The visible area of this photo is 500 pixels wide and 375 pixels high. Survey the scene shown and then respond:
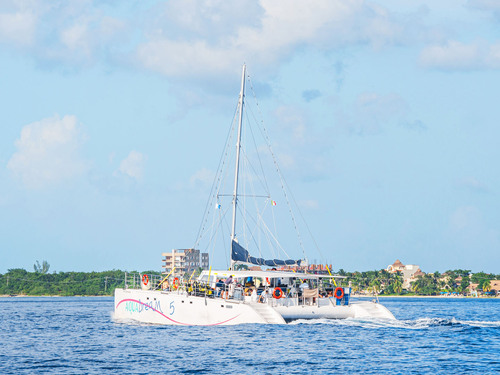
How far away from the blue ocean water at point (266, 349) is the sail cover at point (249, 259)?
6.19 meters

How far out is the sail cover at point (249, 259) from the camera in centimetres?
4194

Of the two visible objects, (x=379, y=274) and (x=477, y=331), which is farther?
(x=379, y=274)

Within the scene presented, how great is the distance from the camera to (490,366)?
25.8m

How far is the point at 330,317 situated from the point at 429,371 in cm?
1305

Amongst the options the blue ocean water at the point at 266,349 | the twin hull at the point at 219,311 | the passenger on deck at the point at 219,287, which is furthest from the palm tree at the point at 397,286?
the passenger on deck at the point at 219,287

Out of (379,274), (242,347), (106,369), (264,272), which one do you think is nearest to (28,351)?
(106,369)

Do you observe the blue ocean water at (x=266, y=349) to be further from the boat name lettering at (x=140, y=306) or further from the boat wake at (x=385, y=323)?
the boat name lettering at (x=140, y=306)

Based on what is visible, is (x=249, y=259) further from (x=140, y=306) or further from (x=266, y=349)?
(x=266, y=349)

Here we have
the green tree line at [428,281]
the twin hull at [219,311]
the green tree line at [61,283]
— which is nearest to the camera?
the twin hull at [219,311]

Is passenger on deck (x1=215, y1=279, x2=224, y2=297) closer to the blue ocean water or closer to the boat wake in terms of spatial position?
the blue ocean water

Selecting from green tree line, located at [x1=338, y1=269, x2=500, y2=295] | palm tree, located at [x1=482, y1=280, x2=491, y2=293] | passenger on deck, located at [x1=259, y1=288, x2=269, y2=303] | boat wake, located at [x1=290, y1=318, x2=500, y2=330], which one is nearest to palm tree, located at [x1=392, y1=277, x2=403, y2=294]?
green tree line, located at [x1=338, y1=269, x2=500, y2=295]

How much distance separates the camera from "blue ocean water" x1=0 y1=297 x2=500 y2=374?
2512 centimetres

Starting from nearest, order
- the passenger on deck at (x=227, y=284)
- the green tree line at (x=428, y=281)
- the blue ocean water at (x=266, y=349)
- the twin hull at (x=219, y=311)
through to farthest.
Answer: the blue ocean water at (x=266, y=349) → the twin hull at (x=219, y=311) → the passenger on deck at (x=227, y=284) → the green tree line at (x=428, y=281)

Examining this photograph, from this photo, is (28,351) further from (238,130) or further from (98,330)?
(238,130)
